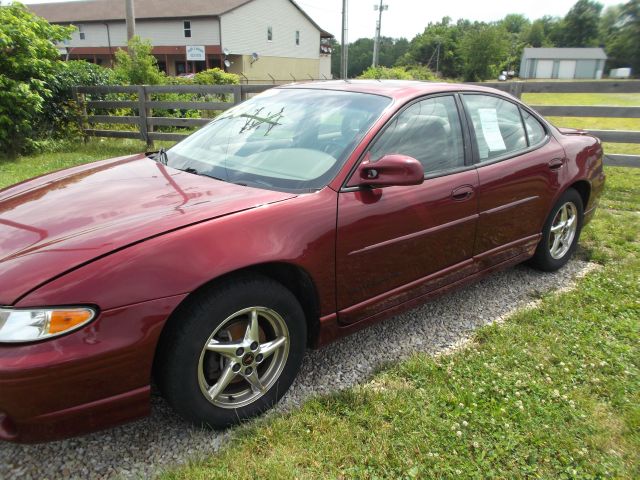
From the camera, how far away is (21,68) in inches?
340

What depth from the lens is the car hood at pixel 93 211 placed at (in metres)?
1.78

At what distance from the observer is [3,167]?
792cm

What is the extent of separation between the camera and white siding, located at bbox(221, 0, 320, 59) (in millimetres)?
40000

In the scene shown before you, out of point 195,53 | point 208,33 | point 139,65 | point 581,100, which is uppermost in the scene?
point 208,33

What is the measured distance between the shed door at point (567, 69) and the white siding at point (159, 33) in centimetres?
7153

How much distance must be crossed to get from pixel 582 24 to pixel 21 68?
4777 inches

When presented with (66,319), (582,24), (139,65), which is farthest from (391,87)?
(582,24)

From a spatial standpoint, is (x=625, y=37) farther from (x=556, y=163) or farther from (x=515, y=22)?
(x=556, y=163)

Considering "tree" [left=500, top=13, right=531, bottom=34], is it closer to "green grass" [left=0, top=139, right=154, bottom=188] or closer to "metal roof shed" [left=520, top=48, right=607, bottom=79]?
"metal roof shed" [left=520, top=48, right=607, bottom=79]

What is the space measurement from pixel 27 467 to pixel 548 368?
2.60 meters

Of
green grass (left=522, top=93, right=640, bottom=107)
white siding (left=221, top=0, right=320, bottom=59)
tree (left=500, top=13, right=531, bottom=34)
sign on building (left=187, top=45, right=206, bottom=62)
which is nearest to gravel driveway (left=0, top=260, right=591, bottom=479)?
green grass (left=522, top=93, right=640, bottom=107)

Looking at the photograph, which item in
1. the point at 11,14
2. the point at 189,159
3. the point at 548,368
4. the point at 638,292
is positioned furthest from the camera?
the point at 11,14

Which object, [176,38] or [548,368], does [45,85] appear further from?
[176,38]

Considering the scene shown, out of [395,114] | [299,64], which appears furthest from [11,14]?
[299,64]
